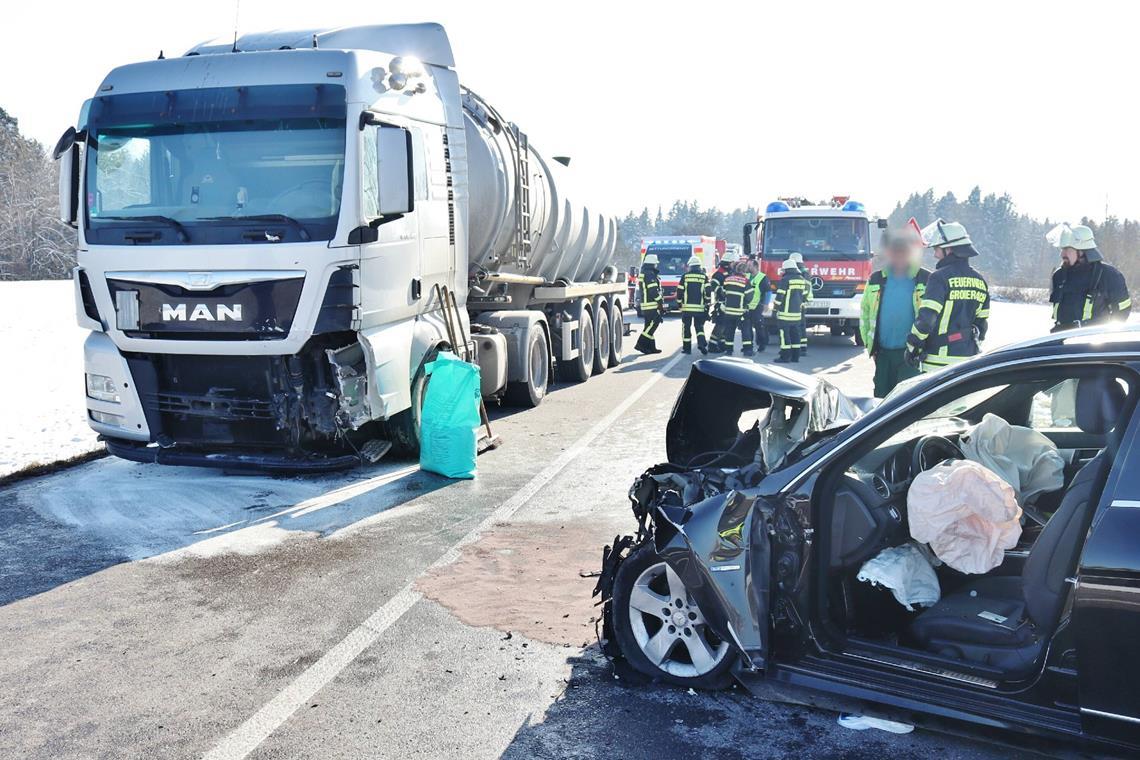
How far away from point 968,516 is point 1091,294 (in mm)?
6474

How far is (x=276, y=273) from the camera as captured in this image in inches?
268

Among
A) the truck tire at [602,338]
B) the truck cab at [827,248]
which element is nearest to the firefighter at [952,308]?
the truck tire at [602,338]

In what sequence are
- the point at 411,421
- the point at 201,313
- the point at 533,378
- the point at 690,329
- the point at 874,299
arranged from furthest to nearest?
the point at 690,329, the point at 533,378, the point at 874,299, the point at 411,421, the point at 201,313

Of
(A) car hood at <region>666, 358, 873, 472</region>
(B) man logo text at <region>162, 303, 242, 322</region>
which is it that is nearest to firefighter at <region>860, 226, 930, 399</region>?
(A) car hood at <region>666, 358, 873, 472</region>

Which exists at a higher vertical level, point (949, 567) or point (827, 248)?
point (827, 248)

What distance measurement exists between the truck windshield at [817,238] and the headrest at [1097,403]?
596 inches

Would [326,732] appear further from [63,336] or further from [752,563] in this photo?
[63,336]

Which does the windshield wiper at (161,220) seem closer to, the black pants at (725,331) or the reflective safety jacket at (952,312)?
the reflective safety jacket at (952,312)

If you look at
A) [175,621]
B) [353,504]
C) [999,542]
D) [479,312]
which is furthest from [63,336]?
[999,542]

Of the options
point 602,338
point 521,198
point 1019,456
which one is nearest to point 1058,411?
point 1019,456

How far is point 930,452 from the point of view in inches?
156

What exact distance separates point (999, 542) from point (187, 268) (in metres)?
5.70

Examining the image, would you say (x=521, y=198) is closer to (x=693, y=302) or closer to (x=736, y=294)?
(x=736, y=294)

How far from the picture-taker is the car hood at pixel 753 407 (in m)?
3.97
